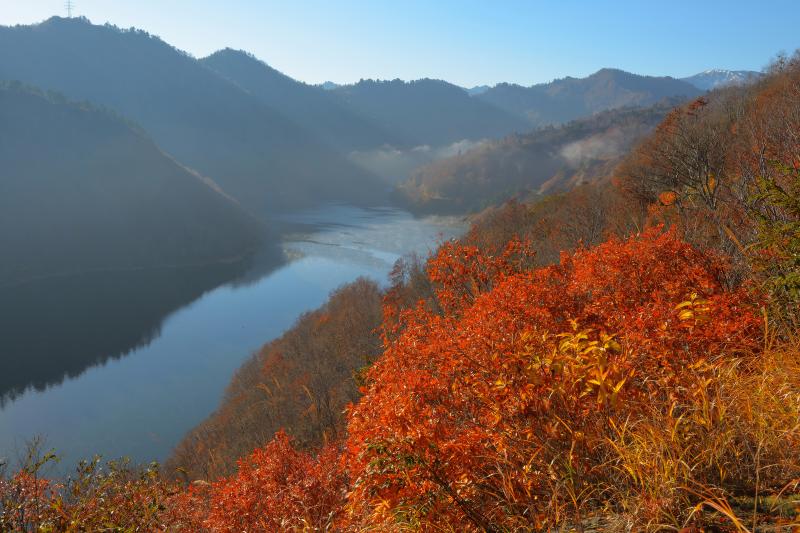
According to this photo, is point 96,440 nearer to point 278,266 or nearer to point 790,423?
point 790,423

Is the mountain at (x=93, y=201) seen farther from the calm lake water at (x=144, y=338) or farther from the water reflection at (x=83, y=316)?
the calm lake water at (x=144, y=338)

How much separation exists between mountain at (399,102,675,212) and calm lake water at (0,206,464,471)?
54.5m

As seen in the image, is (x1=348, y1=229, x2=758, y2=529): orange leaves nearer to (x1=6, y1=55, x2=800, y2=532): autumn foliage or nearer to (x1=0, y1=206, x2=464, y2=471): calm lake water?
(x1=6, y1=55, x2=800, y2=532): autumn foliage

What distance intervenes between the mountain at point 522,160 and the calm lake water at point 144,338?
5450cm

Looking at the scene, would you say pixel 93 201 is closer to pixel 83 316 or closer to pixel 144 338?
pixel 83 316

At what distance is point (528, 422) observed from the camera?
455cm

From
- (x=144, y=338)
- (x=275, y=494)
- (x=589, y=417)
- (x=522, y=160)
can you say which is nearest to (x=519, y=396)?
(x=589, y=417)

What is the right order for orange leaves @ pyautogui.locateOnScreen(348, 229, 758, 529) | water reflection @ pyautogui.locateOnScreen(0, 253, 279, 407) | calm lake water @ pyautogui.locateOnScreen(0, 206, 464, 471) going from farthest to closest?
water reflection @ pyautogui.locateOnScreen(0, 253, 279, 407) < calm lake water @ pyautogui.locateOnScreen(0, 206, 464, 471) < orange leaves @ pyautogui.locateOnScreen(348, 229, 758, 529)

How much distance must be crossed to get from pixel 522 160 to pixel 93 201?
12689 centimetres

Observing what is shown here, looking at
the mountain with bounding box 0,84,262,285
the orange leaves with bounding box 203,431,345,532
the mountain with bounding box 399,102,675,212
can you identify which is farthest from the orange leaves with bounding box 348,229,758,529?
the mountain with bounding box 399,102,675,212

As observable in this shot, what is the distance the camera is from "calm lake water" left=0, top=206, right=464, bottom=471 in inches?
1761

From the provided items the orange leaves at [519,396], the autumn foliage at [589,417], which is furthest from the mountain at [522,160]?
the orange leaves at [519,396]

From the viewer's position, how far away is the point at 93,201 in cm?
12612

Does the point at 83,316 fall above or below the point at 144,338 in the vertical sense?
above
